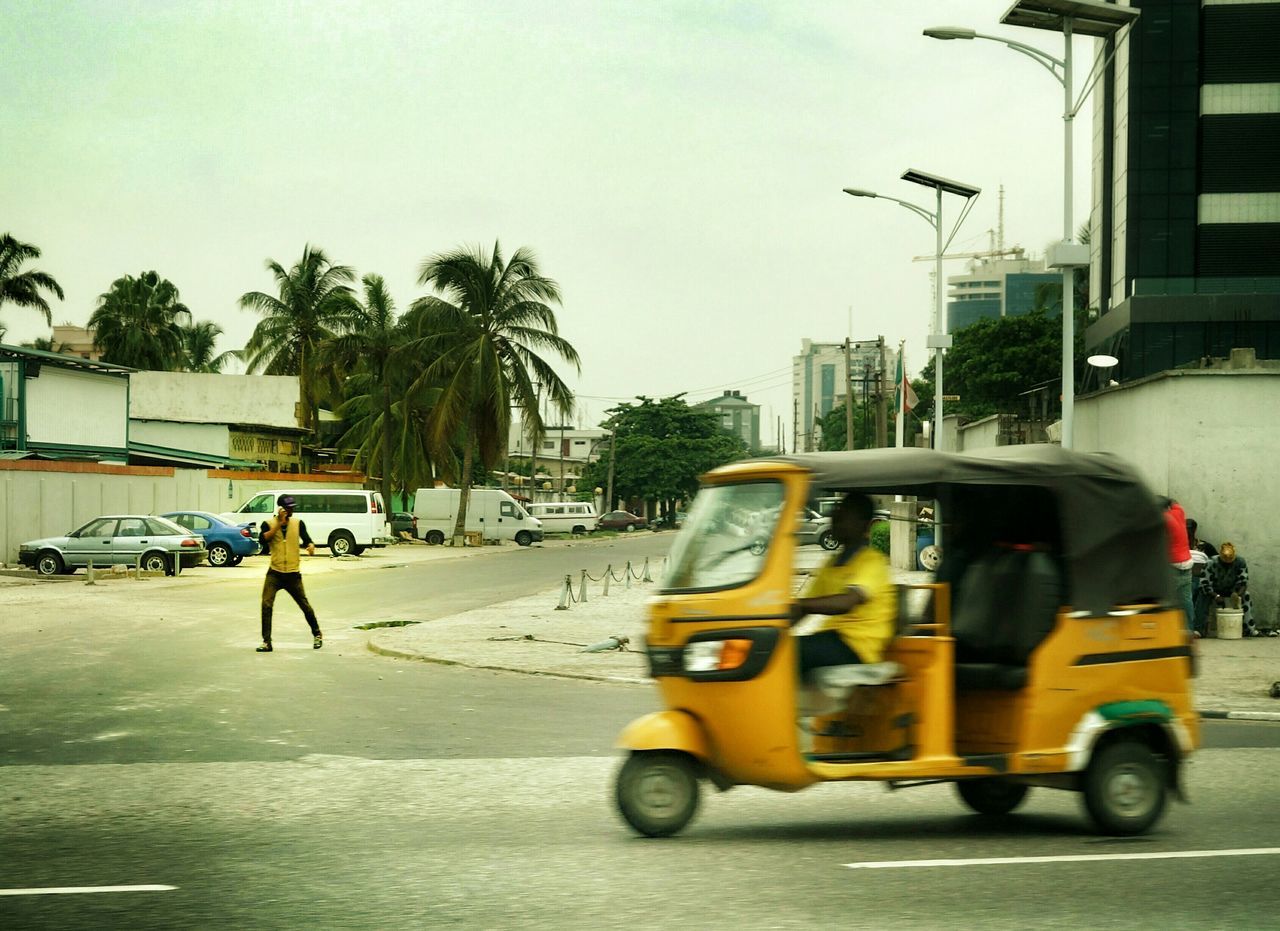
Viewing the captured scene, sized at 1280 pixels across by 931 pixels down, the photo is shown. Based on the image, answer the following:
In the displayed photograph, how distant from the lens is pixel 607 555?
48.8m

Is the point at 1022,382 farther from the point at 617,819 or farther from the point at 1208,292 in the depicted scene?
the point at 617,819

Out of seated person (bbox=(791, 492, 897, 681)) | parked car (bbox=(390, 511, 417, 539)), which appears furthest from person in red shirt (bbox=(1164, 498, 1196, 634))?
parked car (bbox=(390, 511, 417, 539))

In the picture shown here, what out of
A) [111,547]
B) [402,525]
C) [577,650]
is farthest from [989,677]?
[402,525]

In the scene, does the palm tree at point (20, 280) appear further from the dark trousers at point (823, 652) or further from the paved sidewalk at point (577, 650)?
the dark trousers at point (823, 652)

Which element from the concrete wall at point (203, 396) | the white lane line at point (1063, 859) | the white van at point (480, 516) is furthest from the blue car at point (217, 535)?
the white lane line at point (1063, 859)

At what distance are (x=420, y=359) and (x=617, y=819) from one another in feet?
157

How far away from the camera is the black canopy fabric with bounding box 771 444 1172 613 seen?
6820mm

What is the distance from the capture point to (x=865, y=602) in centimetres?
686

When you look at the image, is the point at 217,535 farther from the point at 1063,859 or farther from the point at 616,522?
the point at 616,522

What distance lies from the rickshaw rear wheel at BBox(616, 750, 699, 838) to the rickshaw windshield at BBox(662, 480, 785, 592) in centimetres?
86

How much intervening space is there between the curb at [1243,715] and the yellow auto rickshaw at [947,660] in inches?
219

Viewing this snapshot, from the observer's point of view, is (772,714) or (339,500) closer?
(772,714)

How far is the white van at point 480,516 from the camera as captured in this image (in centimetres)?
5919

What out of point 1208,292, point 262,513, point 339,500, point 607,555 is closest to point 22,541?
point 262,513
